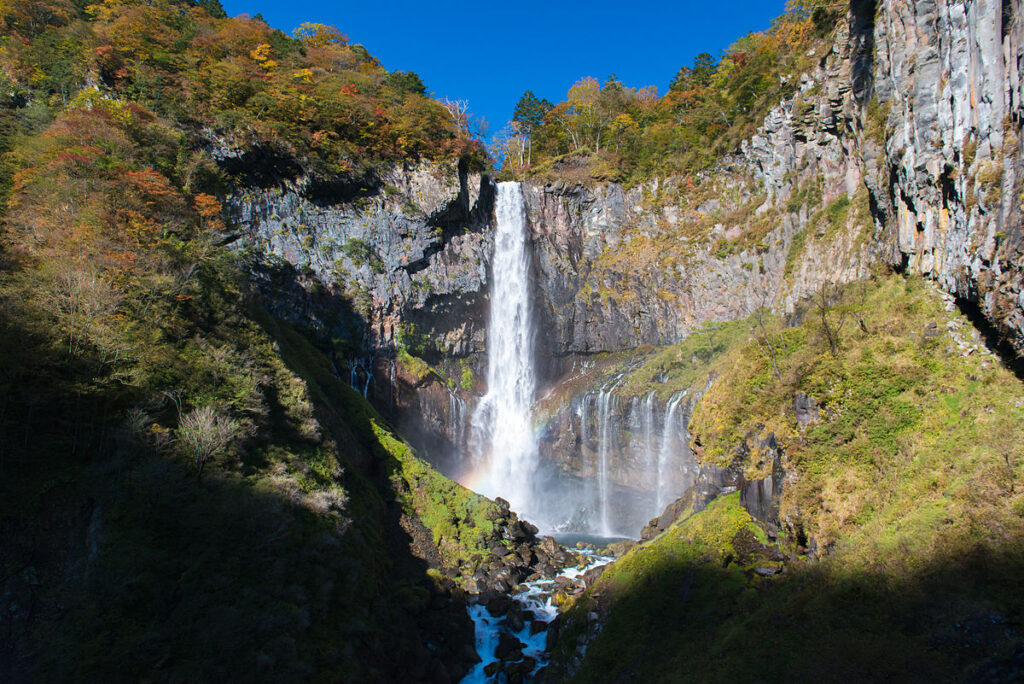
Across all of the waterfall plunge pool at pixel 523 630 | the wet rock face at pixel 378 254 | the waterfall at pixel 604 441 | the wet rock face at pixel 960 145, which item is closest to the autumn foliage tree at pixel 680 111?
the wet rock face at pixel 378 254

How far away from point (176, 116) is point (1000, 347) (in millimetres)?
35670

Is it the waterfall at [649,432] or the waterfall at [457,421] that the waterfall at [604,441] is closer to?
the waterfall at [649,432]

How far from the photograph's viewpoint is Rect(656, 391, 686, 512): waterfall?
1010 inches

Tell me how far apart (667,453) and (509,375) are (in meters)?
12.3

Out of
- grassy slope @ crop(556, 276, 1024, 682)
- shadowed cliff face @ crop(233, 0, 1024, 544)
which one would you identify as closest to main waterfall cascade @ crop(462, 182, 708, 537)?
shadowed cliff face @ crop(233, 0, 1024, 544)

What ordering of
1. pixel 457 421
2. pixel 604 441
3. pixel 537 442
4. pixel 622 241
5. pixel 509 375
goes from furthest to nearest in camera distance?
pixel 622 241, pixel 509 375, pixel 457 421, pixel 537 442, pixel 604 441

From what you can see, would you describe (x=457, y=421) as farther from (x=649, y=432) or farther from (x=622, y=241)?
(x=622, y=241)

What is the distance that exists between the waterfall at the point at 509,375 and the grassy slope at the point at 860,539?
723 inches

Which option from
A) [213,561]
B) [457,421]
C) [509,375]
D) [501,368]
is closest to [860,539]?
[213,561]

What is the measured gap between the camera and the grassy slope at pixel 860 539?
698 centimetres

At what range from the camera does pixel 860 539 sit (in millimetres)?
9086

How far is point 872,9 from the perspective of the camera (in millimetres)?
18469

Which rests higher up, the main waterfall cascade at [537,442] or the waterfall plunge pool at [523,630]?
the main waterfall cascade at [537,442]

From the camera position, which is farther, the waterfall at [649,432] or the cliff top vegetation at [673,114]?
the cliff top vegetation at [673,114]
